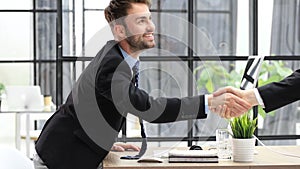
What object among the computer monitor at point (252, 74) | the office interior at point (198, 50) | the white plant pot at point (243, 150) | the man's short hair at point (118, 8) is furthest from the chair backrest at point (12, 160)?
the office interior at point (198, 50)

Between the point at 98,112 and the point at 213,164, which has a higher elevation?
the point at 98,112

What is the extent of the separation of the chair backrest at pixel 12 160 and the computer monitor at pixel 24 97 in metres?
4.15

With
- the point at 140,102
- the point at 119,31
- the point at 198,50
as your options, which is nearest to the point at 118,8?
the point at 119,31

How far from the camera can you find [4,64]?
7.33m

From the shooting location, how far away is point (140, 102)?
277cm

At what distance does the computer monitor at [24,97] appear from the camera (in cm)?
695

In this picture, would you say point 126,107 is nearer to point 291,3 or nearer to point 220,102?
point 220,102

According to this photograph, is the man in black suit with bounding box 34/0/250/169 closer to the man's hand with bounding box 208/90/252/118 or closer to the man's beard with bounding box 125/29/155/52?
the man's beard with bounding box 125/29/155/52

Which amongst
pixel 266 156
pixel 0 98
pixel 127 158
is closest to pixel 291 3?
pixel 266 156

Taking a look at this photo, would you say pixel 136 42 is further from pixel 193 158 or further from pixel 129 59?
pixel 193 158

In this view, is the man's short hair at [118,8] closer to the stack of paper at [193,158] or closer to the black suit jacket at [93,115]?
the black suit jacket at [93,115]

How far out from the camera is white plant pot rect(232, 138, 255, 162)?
3131mm

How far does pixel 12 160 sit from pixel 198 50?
210cm

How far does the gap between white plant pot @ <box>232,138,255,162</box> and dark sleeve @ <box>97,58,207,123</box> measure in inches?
13.2
